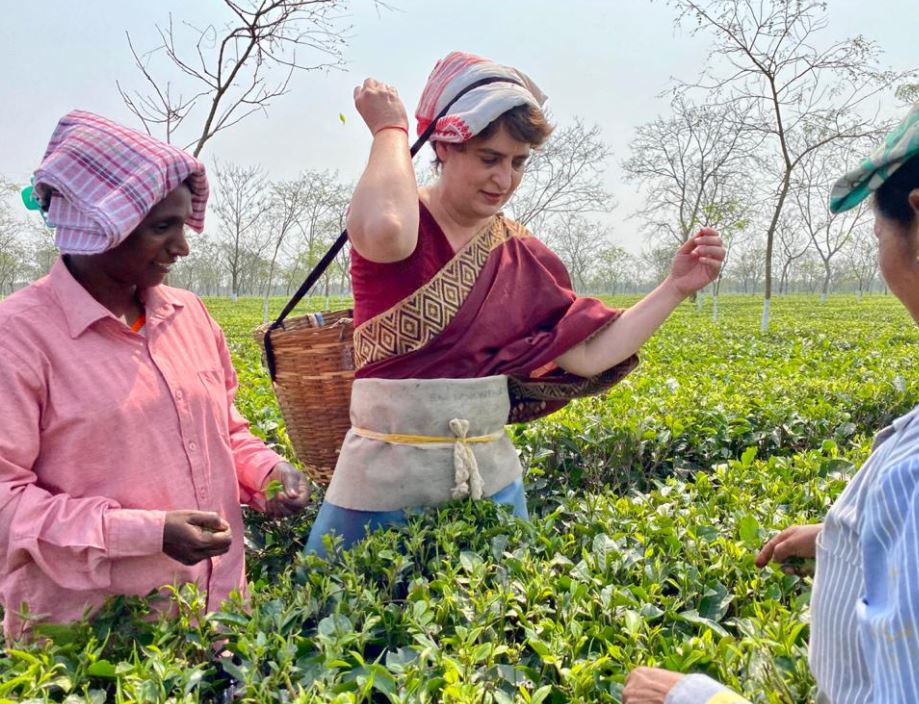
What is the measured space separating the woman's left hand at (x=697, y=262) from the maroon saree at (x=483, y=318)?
0.20 m

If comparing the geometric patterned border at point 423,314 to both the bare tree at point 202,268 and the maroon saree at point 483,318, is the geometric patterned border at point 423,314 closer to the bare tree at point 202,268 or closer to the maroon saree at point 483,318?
the maroon saree at point 483,318

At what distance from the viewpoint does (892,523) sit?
79cm

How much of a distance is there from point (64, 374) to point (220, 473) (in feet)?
1.52

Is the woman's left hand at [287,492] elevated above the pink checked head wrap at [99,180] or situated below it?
below

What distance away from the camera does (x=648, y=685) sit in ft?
3.56

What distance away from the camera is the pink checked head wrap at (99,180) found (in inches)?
58.4

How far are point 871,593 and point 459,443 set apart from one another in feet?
3.88

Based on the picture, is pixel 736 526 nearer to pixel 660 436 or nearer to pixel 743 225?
pixel 660 436

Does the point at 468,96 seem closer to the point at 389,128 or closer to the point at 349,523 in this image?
the point at 389,128

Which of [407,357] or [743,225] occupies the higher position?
[743,225]

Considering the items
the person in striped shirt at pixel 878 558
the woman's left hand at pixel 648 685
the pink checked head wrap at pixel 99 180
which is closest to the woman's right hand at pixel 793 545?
the person in striped shirt at pixel 878 558

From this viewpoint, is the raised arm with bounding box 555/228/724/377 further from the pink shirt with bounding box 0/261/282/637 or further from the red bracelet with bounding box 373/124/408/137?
the pink shirt with bounding box 0/261/282/637

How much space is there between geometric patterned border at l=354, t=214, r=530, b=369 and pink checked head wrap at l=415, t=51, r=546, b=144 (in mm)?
320

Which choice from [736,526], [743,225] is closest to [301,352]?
[736,526]
